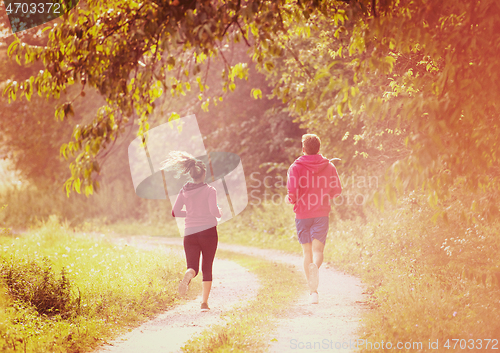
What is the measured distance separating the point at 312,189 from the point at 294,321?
1779 millimetres

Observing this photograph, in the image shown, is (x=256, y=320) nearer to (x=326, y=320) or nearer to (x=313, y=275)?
(x=326, y=320)

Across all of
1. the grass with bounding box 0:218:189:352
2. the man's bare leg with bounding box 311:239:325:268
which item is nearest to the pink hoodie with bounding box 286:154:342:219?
the man's bare leg with bounding box 311:239:325:268

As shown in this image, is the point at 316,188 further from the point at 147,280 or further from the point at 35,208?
the point at 35,208

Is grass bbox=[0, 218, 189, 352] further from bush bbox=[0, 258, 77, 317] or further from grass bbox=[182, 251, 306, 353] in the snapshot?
grass bbox=[182, 251, 306, 353]

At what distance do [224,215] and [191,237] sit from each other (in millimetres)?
15446

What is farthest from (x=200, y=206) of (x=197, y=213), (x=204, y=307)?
(x=204, y=307)

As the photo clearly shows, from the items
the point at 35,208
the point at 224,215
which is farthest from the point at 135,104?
the point at 35,208

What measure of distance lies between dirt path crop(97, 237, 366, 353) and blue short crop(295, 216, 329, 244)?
3.21 feet

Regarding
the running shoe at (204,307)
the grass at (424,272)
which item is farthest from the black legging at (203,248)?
the grass at (424,272)

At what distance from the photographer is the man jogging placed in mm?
6746

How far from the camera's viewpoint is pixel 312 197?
22.4 ft

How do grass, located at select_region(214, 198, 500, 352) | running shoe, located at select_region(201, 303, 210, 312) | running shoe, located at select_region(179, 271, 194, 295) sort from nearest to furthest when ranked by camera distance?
grass, located at select_region(214, 198, 500, 352), running shoe, located at select_region(179, 271, 194, 295), running shoe, located at select_region(201, 303, 210, 312)

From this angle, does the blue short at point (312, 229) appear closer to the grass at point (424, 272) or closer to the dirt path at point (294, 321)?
the dirt path at point (294, 321)

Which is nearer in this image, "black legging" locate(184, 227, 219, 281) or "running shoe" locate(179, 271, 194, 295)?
"running shoe" locate(179, 271, 194, 295)
